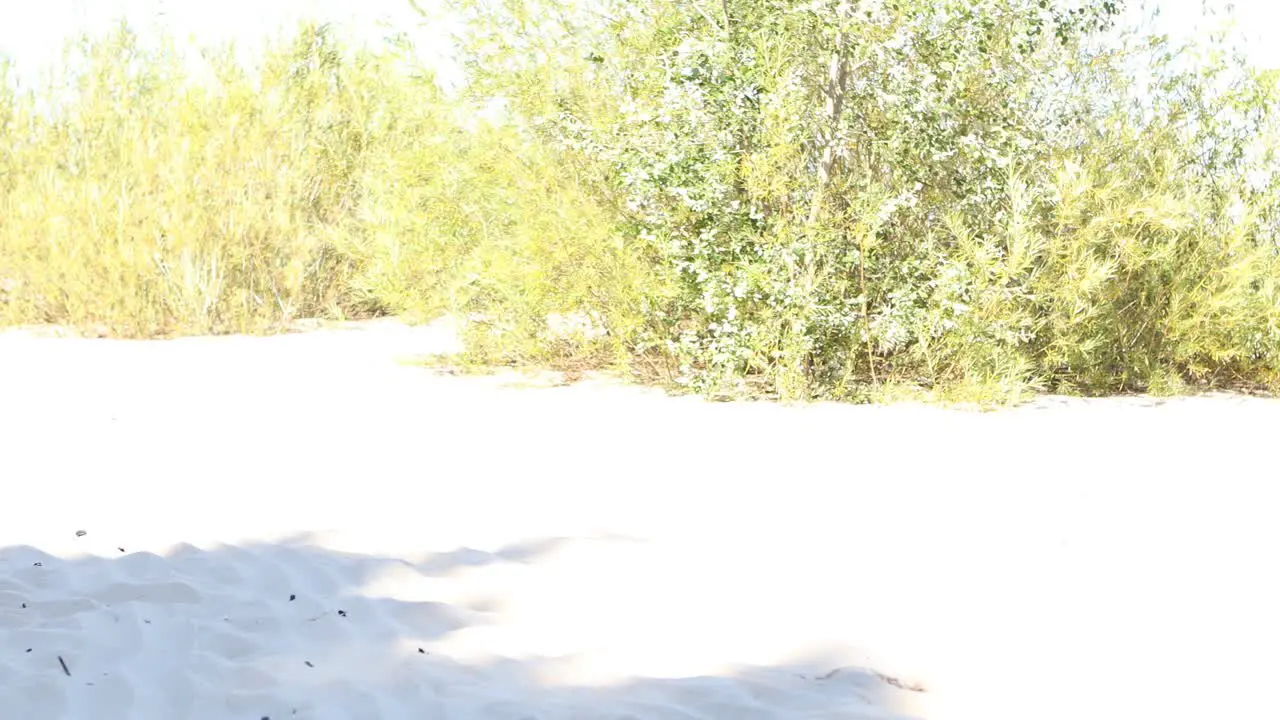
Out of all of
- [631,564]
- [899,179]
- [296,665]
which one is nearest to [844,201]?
[899,179]

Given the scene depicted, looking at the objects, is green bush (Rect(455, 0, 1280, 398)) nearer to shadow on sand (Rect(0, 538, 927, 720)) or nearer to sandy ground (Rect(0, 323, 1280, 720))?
sandy ground (Rect(0, 323, 1280, 720))

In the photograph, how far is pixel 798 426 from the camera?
6.98 metres

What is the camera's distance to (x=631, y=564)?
4.03 metres

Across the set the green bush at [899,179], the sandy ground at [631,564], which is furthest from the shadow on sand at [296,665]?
the green bush at [899,179]

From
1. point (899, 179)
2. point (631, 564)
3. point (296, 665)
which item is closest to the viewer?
point (296, 665)

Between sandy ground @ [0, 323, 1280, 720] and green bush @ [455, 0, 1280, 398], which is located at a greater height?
green bush @ [455, 0, 1280, 398]

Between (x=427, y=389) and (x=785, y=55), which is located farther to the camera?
(x=427, y=389)

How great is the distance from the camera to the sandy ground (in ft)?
9.67

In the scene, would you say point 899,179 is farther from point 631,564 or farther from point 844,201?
point 631,564

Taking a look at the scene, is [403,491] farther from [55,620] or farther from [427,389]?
[427,389]

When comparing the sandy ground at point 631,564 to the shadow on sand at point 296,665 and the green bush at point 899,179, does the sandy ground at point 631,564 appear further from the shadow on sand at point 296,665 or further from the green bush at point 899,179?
the green bush at point 899,179

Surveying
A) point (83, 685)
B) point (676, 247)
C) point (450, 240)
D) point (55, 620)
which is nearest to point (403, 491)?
point (55, 620)

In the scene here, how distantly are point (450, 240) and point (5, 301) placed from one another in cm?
636

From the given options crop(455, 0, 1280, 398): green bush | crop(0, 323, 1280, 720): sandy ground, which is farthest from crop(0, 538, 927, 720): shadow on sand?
crop(455, 0, 1280, 398): green bush
